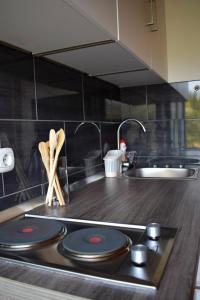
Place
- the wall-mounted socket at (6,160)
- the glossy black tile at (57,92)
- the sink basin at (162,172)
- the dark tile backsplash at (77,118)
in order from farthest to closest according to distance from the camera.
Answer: the sink basin at (162,172) → the glossy black tile at (57,92) → the dark tile backsplash at (77,118) → the wall-mounted socket at (6,160)

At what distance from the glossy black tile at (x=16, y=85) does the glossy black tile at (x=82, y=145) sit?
1.08ft

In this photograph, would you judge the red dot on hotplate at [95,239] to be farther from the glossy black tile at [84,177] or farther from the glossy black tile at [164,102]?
the glossy black tile at [164,102]

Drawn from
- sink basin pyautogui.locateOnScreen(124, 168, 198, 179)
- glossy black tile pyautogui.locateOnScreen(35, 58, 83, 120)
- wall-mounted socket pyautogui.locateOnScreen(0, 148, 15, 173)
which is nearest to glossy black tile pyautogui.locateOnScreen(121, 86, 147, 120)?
sink basin pyautogui.locateOnScreen(124, 168, 198, 179)

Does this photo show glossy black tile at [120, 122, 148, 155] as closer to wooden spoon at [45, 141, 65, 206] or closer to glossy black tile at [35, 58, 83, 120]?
glossy black tile at [35, 58, 83, 120]

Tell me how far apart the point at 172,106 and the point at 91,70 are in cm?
85

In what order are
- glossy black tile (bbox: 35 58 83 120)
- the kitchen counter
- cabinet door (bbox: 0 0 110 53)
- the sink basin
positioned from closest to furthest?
the kitchen counter, cabinet door (bbox: 0 0 110 53), glossy black tile (bbox: 35 58 83 120), the sink basin

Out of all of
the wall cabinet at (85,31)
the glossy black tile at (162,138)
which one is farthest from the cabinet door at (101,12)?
the glossy black tile at (162,138)

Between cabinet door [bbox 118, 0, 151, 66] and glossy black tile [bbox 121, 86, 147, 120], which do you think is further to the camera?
glossy black tile [bbox 121, 86, 147, 120]

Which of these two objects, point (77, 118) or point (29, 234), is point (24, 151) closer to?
point (29, 234)

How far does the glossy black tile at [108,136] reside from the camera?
1985mm

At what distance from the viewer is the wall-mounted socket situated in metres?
0.98

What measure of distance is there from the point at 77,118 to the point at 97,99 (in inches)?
14.3

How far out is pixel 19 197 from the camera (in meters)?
1.10

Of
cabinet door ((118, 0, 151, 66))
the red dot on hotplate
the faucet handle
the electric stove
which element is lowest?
the electric stove
